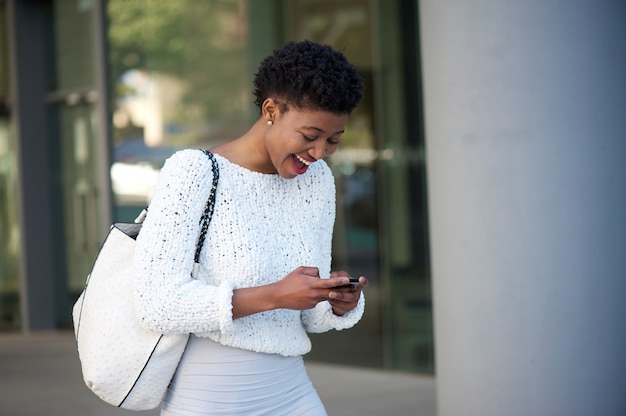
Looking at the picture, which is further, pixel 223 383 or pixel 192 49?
pixel 192 49

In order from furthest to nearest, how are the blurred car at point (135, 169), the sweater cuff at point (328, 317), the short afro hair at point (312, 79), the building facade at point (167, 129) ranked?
the blurred car at point (135, 169)
the building facade at point (167, 129)
the sweater cuff at point (328, 317)
the short afro hair at point (312, 79)

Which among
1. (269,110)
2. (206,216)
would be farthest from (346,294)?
(269,110)

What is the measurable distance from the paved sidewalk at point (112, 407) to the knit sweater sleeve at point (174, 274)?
181 inches

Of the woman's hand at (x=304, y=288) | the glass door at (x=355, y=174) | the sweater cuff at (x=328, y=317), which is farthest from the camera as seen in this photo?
the glass door at (x=355, y=174)

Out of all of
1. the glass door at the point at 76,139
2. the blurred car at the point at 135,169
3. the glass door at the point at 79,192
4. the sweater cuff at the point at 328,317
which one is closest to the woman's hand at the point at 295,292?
the sweater cuff at the point at 328,317

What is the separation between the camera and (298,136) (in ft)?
7.84

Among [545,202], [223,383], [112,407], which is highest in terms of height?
[545,202]

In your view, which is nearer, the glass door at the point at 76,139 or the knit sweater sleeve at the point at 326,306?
the knit sweater sleeve at the point at 326,306

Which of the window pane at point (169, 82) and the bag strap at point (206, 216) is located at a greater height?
the window pane at point (169, 82)

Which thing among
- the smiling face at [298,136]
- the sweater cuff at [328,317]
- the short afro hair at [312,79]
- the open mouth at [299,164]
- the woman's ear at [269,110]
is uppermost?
the short afro hair at [312,79]

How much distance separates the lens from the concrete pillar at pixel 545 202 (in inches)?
189

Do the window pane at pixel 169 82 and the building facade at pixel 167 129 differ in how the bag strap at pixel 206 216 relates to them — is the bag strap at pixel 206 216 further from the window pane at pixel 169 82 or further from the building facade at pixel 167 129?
the window pane at pixel 169 82

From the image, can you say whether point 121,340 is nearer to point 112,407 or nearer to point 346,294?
point 346,294

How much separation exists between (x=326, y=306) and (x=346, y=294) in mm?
275
